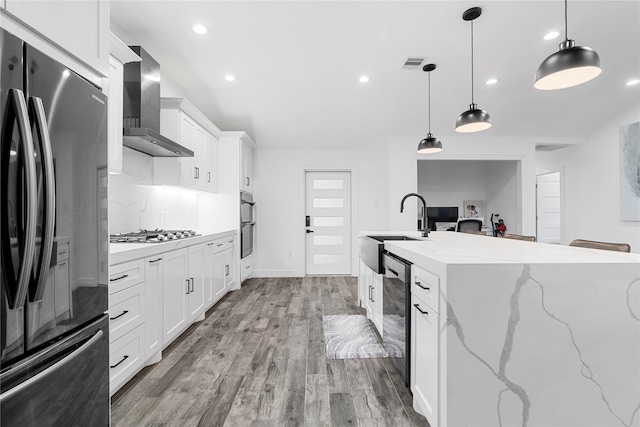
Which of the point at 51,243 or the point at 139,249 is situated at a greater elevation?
the point at 51,243

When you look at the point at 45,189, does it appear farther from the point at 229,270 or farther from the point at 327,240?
the point at 327,240

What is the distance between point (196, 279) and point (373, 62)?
2.92m

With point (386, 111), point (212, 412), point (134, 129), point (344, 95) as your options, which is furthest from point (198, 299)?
point (386, 111)

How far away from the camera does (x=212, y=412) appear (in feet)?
5.35

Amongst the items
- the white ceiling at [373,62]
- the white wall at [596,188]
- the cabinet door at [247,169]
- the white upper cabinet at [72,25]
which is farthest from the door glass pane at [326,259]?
the white upper cabinet at [72,25]

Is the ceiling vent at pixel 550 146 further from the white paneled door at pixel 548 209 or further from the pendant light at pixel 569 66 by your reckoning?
the pendant light at pixel 569 66

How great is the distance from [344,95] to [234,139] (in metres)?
1.71

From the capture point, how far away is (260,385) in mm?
1884

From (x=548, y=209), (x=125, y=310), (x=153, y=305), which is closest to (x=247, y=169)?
(x=153, y=305)

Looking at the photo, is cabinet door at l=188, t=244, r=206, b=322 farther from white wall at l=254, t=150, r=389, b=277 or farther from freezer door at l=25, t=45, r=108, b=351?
white wall at l=254, t=150, r=389, b=277

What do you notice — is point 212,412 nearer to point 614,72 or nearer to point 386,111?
point 386,111

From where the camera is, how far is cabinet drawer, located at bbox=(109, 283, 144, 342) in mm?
1667

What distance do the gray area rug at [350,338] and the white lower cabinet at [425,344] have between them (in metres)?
0.74

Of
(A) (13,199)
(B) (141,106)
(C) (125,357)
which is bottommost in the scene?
(C) (125,357)
